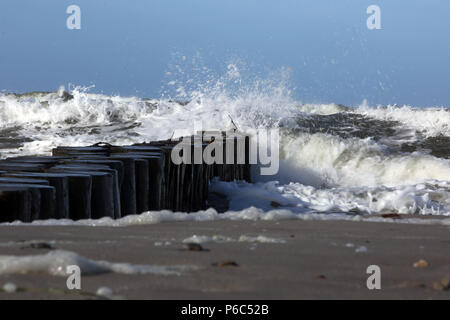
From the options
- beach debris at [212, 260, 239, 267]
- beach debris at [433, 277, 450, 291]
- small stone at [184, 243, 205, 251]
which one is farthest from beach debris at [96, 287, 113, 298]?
beach debris at [433, 277, 450, 291]

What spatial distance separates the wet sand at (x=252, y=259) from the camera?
6.86ft

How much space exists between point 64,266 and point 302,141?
484 inches

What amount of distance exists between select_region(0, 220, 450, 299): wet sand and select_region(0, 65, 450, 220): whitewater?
0.72 m

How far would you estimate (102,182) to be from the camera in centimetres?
498

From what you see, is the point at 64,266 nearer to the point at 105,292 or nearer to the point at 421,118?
the point at 105,292

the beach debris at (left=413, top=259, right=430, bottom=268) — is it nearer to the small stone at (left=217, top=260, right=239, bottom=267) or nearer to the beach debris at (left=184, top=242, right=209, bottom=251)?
the small stone at (left=217, top=260, right=239, bottom=267)

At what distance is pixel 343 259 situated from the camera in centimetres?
274

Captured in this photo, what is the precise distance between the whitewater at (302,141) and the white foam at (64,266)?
6.02ft

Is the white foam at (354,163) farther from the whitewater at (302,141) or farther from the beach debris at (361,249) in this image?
the beach debris at (361,249)

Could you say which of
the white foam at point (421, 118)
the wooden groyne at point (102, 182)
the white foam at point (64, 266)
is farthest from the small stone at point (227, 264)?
the white foam at point (421, 118)

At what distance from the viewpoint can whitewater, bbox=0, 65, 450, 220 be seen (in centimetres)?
865
